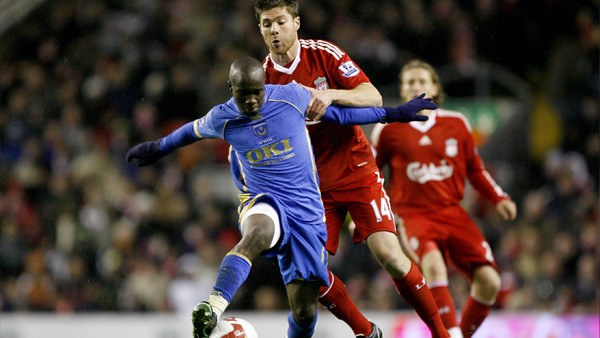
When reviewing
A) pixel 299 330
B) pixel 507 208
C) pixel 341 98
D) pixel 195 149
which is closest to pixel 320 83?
pixel 341 98

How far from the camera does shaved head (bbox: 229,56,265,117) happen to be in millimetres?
4453

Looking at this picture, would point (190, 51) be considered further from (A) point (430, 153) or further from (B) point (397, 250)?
(B) point (397, 250)

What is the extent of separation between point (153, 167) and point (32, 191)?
5.76 feet

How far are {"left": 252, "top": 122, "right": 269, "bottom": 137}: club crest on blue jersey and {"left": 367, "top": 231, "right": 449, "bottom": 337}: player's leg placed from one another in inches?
39.1

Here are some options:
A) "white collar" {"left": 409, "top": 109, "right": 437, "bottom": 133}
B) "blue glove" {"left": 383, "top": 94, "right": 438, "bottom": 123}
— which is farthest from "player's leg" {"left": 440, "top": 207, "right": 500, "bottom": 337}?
"blue glove" {"left": 383, "top": 94, "right": 438, "bottom": 123}

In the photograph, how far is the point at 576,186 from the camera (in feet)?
33.0

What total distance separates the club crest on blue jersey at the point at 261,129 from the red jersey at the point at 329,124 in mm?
588

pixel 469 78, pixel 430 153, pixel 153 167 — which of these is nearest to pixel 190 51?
pixel 153 167

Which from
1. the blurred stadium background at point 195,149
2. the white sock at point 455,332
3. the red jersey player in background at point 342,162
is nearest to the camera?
the red jersey player in background at point 342,162

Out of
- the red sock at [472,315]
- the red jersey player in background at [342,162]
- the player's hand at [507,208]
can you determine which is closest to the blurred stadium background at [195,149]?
the red sock at [472,315]

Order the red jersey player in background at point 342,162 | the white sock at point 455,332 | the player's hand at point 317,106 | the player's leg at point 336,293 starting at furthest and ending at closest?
the white sock at point 455,332, the player's leg at point 336,293, the red jersey player in background at point 342,162, the player's hand at point 317,106

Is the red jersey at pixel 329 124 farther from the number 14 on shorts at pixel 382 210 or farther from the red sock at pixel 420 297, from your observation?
the red sock at pixel 420 297

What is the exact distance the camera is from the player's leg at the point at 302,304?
4.95 meters

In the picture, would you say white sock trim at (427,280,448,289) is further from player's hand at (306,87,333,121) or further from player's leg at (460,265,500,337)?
player's hand at (306,87,333,121)
